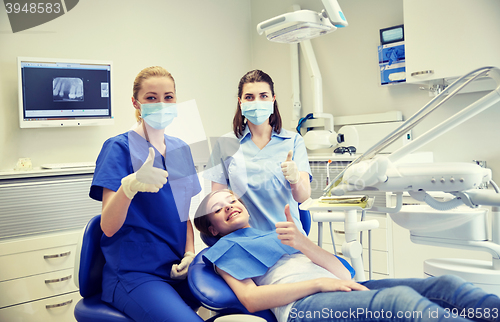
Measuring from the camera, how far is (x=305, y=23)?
150 centimetres

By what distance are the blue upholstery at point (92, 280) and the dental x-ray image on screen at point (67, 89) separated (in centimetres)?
153

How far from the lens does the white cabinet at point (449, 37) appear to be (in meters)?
2.10

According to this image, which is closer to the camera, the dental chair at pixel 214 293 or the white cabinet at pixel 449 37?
the dental chair at pixel 214 293

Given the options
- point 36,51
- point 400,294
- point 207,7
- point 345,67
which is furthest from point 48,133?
point 400,294

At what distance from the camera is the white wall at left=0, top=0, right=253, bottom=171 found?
2605 mm

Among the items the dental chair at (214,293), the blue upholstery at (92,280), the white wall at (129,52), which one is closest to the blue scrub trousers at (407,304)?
the dental chair at (214,293)

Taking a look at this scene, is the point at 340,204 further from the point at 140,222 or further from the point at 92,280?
the point at 92,280

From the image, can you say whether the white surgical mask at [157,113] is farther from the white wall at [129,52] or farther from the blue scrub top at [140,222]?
the white wall at [129,52]

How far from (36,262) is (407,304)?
2053 mm

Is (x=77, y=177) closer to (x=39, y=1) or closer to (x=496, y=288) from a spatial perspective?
(x=39, y=1)

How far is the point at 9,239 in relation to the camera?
2.20 metres

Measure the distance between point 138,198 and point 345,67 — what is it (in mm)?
2326

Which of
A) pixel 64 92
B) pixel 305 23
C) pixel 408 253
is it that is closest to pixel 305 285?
pixel 305 23

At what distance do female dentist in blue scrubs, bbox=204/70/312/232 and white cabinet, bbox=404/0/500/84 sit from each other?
1.07 m
